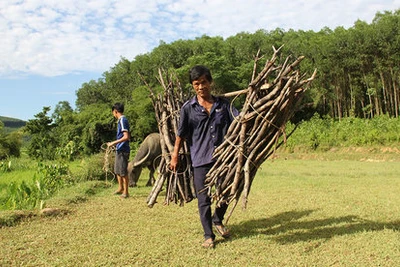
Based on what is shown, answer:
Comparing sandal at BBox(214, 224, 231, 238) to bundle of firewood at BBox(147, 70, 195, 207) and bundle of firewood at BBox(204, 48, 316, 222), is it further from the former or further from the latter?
bundle of firewood at BBox(147, 70, 195, 207)

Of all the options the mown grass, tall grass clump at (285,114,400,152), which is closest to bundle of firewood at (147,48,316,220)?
the mown grass

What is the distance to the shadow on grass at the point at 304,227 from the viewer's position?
4320 mm

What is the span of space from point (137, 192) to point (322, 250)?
4.56 metres

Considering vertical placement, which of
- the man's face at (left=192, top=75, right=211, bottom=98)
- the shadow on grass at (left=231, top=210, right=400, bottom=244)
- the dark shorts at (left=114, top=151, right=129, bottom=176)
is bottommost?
the shadow on grass at (left=231, top=210, right=400, bottom=244)

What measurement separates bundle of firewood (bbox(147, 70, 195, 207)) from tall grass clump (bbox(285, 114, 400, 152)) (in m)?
14.3

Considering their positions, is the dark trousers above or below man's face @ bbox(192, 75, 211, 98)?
below

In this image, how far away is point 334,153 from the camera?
60.1 feet

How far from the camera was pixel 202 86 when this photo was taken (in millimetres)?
4129

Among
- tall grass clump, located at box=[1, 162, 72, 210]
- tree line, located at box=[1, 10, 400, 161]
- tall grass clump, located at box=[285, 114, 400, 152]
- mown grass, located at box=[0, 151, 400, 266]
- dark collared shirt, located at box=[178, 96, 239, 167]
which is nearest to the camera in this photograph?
mown grass, located at box=[0, 151, 400, 266]

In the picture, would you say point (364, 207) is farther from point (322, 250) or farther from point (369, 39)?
point (369, 39)

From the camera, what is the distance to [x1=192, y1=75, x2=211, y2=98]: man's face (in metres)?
4.10

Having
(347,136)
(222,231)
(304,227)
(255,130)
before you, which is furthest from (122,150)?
(347,136)

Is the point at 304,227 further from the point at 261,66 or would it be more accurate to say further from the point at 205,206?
the point at 261,66

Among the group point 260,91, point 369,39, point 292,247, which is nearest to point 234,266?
point 292,247
